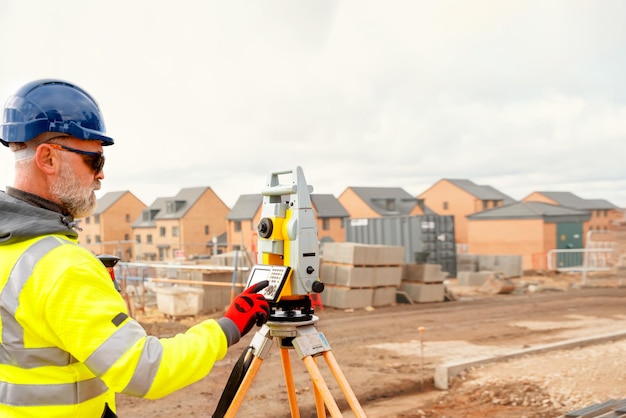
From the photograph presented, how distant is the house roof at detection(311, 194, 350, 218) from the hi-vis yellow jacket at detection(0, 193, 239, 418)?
44835 millimetres

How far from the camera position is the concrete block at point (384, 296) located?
659 inches

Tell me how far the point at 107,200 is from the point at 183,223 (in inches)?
375

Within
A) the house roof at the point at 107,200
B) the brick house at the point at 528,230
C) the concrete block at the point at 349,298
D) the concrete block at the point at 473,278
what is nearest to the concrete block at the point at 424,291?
the concrete block at the point at 349,298

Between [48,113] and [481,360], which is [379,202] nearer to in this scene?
[481,360]

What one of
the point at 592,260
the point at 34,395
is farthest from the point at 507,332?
the point at 592,260

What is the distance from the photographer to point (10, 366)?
6.61ft

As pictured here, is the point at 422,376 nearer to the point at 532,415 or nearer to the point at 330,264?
the point at 532,415

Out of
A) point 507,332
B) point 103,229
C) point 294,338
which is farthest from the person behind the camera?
point 103,229

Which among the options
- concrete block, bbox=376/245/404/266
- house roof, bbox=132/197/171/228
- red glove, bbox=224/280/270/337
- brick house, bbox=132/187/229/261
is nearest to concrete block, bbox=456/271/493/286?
concrete block, bbox=376/245/404/266

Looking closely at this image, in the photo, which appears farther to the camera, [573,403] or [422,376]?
[422,376]

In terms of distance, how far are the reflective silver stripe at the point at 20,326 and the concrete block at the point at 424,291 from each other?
1619 centimetres

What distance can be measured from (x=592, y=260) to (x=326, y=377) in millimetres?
24492

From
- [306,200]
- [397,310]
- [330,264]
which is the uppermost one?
[306,200]

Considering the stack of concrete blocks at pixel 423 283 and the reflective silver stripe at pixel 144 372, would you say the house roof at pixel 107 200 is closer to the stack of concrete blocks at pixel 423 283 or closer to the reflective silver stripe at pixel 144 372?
the stack of concrete blocks at pixel 423 283
